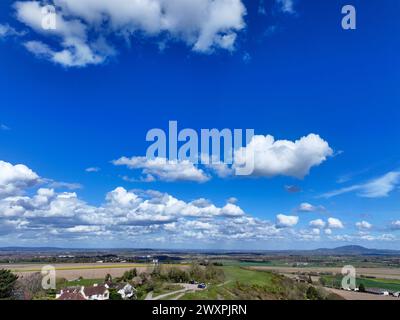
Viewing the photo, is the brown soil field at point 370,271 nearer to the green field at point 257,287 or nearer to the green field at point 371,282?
the green field at point 371,282

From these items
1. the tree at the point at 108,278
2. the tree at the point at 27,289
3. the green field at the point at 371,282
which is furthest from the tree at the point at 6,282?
the green field at the point at 371,282

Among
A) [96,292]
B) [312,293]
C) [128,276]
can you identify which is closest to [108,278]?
[128,276]

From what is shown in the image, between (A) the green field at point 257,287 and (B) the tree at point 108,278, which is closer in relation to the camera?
(A) the green field at point 257,287

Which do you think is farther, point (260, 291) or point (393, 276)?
point (393, 276)
